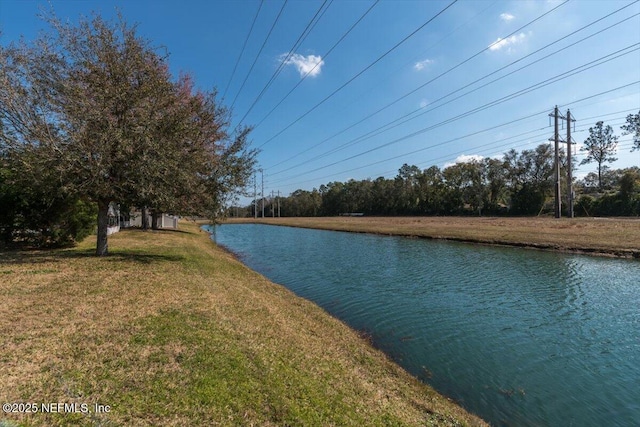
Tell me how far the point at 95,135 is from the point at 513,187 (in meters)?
85.7

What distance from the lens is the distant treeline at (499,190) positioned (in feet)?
182

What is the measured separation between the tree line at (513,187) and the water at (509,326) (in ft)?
151

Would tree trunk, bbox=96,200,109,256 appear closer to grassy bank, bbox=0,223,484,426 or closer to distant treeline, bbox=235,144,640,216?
grassy bank, bbox=0,223,484,426

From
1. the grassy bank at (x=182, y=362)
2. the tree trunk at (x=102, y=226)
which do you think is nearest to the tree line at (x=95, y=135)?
the tree trunk at (x=102, y=226)

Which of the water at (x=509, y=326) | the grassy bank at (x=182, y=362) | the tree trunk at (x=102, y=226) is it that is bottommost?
the water at (x=509, y=326)

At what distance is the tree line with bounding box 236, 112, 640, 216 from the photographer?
54.3m

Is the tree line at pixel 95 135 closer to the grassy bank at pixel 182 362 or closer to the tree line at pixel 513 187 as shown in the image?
the grassy bank at pixel 182 362

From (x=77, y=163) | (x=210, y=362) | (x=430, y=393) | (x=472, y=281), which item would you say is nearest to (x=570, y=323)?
(x=472, y=281)

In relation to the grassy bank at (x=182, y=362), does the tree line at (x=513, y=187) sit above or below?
above

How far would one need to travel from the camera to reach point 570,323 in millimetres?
9570

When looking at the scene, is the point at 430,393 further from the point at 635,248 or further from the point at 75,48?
the point at 635,248

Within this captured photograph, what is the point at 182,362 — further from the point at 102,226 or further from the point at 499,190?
the point at 499,190

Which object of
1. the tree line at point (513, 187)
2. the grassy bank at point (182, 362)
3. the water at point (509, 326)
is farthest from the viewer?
the tree line at point (513, 187)

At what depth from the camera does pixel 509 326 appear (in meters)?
9.45
